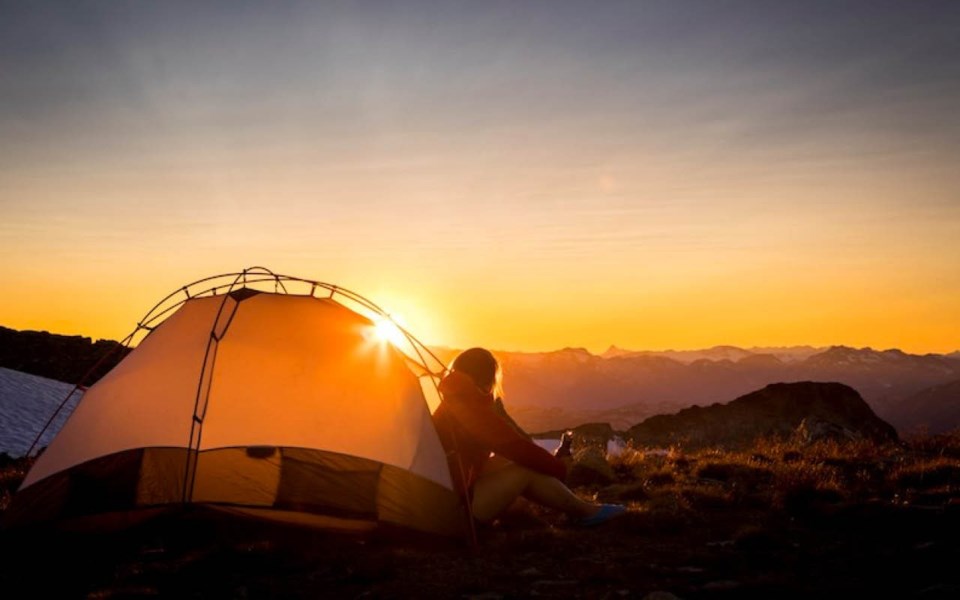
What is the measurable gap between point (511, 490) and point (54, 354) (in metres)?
40.5

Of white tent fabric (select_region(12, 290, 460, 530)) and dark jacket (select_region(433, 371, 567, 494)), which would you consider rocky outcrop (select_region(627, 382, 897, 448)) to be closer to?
dark jacket (select_region(433, 371, 567, 494))

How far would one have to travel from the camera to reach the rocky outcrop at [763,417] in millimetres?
26578

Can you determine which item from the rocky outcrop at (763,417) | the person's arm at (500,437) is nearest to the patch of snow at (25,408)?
the person's arm at (500,437)

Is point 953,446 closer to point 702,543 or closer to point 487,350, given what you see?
point 702,543

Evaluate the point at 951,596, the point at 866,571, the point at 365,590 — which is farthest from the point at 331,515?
the point at 951,596

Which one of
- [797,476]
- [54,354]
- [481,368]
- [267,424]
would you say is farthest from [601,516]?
[54,354]

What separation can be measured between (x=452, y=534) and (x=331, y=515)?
149cm

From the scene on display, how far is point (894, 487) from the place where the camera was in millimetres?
9883

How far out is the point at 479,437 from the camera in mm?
7699

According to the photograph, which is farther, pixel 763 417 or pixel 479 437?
pixel 763 417

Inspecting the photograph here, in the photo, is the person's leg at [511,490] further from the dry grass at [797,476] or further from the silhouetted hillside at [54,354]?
the silhouetted hillside at [54,354]

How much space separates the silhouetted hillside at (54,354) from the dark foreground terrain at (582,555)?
1262 inches

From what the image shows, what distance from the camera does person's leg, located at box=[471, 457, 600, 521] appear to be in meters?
7.75

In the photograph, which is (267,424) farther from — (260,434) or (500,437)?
(500,437)
